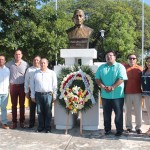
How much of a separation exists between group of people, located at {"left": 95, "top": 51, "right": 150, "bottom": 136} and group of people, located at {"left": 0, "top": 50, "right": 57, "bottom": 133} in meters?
1.13

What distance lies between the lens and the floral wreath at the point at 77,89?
7.20 m

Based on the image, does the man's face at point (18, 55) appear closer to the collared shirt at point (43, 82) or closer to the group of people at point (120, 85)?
the collared shirt at point (43, 82)

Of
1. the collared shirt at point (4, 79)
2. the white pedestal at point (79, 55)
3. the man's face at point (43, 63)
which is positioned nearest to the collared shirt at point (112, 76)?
the white pedestal at point (79, 55)

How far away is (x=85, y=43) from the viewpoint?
7.89 metres

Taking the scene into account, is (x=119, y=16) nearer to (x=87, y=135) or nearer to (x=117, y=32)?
(x=117, y=32)

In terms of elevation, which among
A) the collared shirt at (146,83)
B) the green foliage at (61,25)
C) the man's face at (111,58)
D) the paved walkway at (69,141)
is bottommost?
the paved walkway at (69,141)

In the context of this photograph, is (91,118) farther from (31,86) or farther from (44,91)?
(31,86)

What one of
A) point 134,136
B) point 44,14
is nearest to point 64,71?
point 134,136

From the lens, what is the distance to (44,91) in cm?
705

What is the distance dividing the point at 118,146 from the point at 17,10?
904 centimetres

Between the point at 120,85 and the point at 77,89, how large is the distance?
1.01 m

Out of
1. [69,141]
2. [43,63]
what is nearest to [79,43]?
[43,63]

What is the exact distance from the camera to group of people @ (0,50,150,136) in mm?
6793

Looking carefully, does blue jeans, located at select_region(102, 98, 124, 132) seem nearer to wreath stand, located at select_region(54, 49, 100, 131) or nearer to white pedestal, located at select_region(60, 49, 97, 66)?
wreath stand, located at select_region(54, 49, 100, 131)
